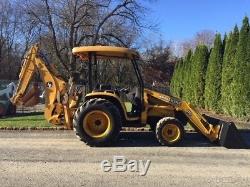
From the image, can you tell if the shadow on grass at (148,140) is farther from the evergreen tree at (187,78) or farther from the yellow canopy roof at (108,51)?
the evergreen tree at (187,78)

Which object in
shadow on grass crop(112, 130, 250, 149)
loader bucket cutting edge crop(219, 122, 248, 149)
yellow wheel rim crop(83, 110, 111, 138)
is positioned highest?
yellow wheel rim crop(83, 110, 111, 138)

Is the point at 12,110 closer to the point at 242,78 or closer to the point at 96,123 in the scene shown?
the point at 96,123

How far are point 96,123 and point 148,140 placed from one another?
66.3 inches

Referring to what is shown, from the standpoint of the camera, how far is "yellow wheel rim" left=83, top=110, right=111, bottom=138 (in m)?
10.9

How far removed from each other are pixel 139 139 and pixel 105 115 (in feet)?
5.21

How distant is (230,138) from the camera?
10.8 metres

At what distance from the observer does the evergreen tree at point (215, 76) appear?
21.0 m

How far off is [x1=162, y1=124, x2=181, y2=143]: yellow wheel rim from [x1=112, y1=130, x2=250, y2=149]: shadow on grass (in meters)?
0.28

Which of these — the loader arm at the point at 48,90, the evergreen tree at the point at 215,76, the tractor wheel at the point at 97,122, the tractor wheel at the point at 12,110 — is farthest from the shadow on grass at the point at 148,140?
the tractor wheel at the point at 12,110

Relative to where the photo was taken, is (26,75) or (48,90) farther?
(26,75)

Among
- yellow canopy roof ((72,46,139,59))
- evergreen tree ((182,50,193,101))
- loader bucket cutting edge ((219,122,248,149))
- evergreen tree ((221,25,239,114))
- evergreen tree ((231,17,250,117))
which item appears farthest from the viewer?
evergreen tree ((182,50,193,101))

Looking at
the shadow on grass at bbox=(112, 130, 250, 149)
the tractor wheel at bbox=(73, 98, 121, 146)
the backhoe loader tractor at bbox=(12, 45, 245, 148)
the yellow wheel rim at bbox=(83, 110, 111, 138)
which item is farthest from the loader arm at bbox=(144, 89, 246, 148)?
the yellow wheel rim at bbox=(83, 110, 111, 138)

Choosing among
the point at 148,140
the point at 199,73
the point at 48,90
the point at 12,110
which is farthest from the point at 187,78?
the point at 48,90

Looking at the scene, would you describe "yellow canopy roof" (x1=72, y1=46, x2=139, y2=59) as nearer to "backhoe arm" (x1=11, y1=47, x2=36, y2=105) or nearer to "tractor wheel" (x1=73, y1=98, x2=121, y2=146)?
"tractor wheel" (x1=73, y1=98, x2=121, y2=146)
